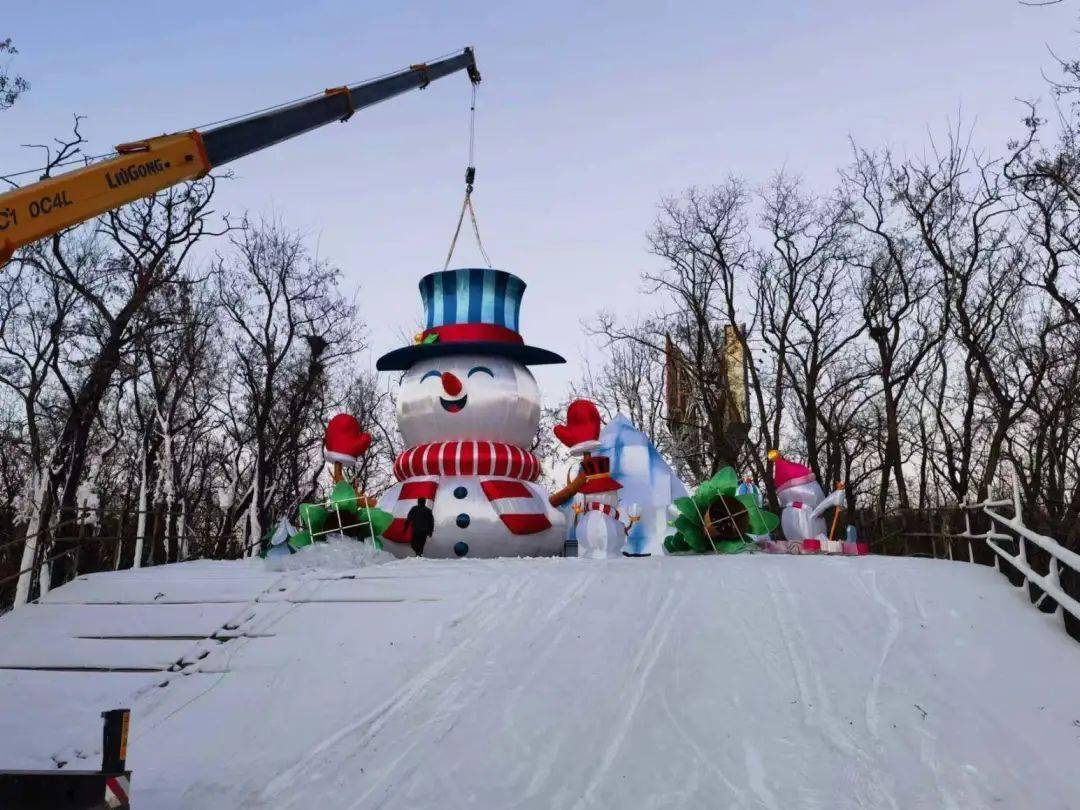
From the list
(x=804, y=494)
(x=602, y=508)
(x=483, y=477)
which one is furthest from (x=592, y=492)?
(x=804, y=494)

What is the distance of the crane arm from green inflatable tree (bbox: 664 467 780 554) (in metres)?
7.43

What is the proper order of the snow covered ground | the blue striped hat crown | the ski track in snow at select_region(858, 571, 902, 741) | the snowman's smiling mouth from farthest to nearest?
1. the blue striped hat crown
2. the snowman's smiling mouth
3. the ski track in snow at select_region(858, 571, 902, 741)
4. the snow covered ground

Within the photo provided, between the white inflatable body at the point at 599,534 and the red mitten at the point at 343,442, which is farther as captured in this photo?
the red mitten at the point at 343,442

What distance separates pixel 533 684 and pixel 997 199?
684 inches

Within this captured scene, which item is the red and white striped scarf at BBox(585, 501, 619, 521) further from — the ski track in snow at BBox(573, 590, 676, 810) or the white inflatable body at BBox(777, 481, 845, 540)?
the ski track in snow at BBox(573, 590, 676, 810)

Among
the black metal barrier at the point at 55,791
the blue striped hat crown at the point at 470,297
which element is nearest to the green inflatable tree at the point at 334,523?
the blue striped hat crown at the point at 470,297

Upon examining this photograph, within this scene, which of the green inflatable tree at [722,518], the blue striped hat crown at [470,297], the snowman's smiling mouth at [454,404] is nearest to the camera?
the green inflatable tree at [722,518]

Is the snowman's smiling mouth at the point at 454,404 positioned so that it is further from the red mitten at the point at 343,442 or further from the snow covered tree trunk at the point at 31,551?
the snow covered tree trunk at the point at 31,551

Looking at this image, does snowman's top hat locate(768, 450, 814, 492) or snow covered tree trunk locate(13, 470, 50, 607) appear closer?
snow covered tree trunk locate(13, 470, 50, 607)

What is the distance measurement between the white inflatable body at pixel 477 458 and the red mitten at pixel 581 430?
0.99 m

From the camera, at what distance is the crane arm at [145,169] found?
6457mm

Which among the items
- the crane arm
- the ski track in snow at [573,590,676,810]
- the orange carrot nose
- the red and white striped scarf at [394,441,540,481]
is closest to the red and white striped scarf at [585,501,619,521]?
the red and white striped scarf at [394,441,540,481]

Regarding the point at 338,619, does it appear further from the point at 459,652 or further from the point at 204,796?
the point at 204,796

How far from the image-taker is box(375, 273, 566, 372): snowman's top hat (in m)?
13.7
